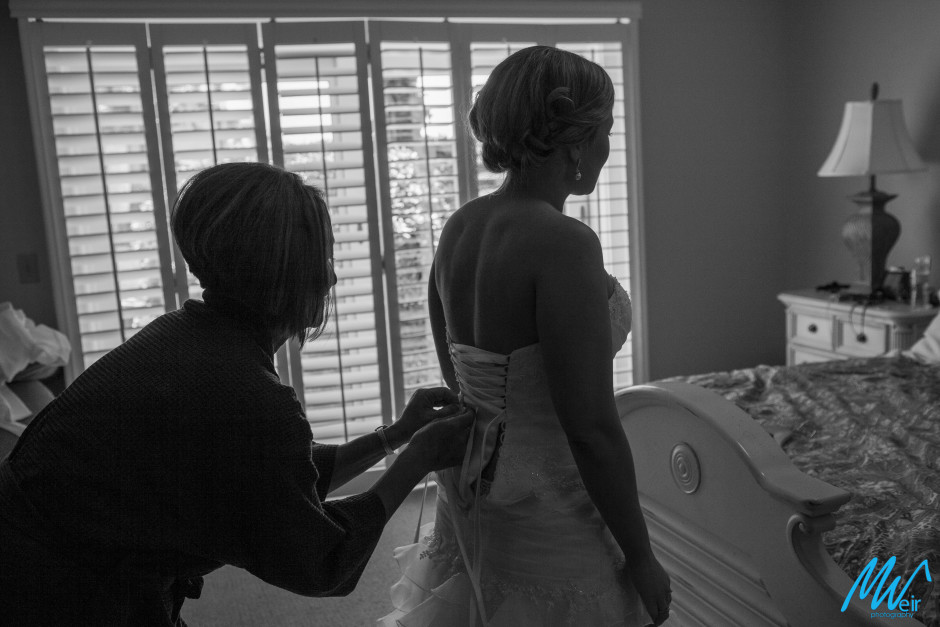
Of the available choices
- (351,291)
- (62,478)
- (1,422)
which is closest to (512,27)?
(351,291)

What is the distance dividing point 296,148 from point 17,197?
3.68 ft

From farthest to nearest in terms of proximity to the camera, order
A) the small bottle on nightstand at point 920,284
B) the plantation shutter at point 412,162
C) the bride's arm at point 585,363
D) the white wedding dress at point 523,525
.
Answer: the plantation shutter at point 412,162
the small bottle on nightstand at point 920,284
the white wedding dress at point 523,525
the bride's arm at point 585,363

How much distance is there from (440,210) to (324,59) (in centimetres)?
79

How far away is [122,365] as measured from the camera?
0.99 metres

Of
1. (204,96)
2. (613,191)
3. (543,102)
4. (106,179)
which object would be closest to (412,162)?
(204,96)

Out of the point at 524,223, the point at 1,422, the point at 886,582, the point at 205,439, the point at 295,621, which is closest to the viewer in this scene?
the point at 205,439

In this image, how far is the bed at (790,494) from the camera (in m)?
1.35

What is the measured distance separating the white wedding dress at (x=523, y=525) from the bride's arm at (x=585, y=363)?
79 millimetres

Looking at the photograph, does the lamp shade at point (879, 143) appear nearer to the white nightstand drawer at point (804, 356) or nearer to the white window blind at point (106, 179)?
the white nightstand drawer at point (804, 356)

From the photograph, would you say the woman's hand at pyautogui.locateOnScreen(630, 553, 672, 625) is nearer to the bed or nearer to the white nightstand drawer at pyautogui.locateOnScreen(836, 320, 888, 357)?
the bed

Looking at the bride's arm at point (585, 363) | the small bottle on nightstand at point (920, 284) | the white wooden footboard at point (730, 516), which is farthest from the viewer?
the small bottle on nightstand at point (920, 284)

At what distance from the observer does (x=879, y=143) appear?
3.22m

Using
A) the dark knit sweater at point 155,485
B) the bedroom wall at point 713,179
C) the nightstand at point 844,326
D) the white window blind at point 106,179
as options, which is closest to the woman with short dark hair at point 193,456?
the dark knit sweater at point 155,485

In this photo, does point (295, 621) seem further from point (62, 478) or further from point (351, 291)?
point (62, 478)
